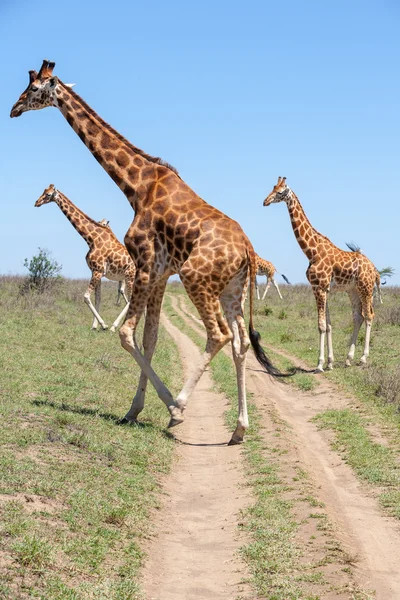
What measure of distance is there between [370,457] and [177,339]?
11671mm

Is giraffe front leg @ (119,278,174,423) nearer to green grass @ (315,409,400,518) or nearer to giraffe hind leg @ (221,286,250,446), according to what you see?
giraffe hind leg @ (221,286,250,446)

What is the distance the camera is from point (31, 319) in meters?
18.3

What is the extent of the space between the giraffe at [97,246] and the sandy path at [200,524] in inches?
405

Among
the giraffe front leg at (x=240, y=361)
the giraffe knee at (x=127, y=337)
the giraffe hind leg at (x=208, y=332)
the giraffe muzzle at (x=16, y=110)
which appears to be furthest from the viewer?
the giraffe muzzle at (x=16, y=110)

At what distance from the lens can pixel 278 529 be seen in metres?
6.21

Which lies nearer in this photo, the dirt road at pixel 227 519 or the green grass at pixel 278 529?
the green grass at pixel 278 529

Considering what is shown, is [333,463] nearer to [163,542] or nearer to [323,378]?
[163,542]

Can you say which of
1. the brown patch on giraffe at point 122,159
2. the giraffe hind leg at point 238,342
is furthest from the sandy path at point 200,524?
the brown patch on giraffe at point 122,159

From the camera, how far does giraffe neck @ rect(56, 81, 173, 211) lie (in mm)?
10094

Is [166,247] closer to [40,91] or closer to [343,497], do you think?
[40,91]

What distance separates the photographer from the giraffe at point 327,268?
1636cm

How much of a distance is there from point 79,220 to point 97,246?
960mm

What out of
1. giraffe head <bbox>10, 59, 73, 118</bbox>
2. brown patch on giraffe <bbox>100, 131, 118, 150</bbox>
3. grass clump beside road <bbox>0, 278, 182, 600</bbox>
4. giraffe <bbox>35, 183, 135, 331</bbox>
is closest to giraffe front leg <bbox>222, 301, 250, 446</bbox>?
grass clump beside road <bbox>0, 278, 182, 600</bbox>

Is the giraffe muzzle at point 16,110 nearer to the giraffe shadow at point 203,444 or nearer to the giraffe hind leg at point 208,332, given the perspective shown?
the giraffe hind leg at point 208,332
